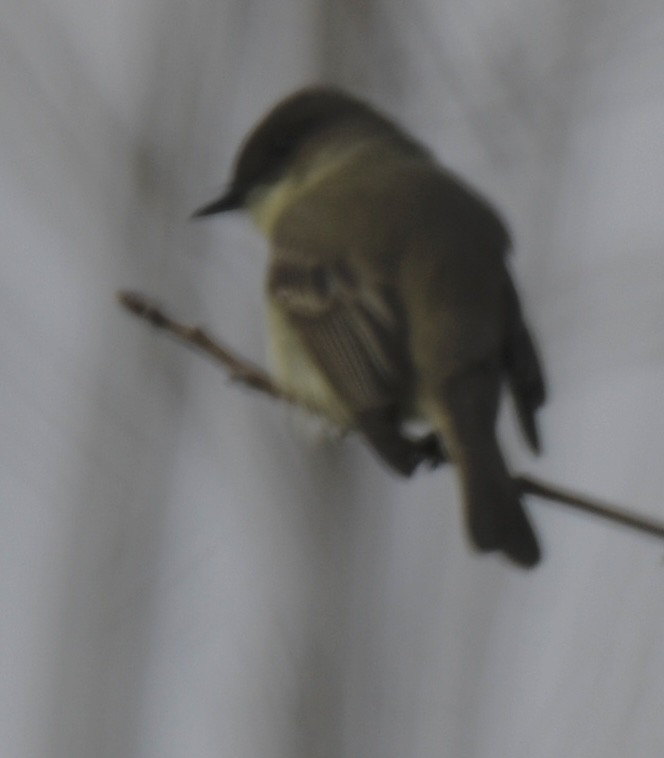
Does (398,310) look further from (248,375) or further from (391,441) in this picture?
(248,375)

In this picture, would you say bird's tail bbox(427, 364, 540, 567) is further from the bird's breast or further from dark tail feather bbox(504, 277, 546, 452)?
Result: the bird's breast

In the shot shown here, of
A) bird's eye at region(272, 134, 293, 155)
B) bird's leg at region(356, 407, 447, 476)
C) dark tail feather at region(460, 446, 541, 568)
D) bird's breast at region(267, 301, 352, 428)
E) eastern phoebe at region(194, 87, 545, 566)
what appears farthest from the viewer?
bird's eye at region(272, 134, 293, 155)

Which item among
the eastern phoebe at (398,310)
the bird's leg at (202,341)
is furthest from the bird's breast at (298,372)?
the bird's leg at (202,341)

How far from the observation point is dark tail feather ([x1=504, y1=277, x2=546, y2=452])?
2.86 meters

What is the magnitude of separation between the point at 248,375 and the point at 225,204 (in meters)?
1.13

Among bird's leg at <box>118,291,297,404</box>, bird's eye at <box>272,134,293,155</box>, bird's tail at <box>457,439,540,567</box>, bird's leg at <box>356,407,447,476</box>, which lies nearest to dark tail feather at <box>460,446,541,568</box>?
bird's tail at <box>457,439,540,567</box>

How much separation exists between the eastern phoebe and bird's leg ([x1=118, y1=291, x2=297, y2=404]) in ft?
0.95

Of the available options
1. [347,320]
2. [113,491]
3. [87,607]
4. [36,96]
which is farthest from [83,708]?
[36,96]

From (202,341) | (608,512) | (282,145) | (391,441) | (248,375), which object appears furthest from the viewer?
(282,145)

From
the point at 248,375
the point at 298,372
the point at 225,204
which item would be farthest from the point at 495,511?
the point at 225,204

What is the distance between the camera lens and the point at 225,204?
3318 millimetres

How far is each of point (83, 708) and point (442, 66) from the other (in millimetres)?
1672

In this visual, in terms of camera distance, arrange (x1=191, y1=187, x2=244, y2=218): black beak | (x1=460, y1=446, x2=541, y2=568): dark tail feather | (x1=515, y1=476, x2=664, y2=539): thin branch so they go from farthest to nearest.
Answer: (x1=191, y1=187, x2=244, y2=218): black beak < (x1=460, y1=446, x2=541, y2=568): dark tail feather < (x1=515, y1=476, x2=664, y2=539): thin branch

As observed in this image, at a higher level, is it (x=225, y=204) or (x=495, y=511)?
(x=225, y=204)
